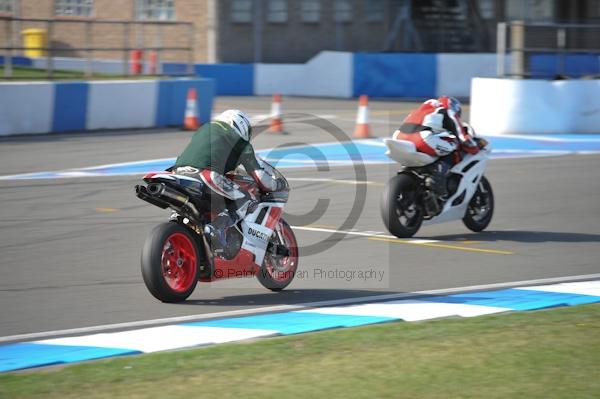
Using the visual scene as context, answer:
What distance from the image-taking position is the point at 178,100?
73.6 feet

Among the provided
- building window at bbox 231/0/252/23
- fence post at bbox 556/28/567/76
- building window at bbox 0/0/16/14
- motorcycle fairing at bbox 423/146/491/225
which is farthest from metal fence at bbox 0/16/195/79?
motorcycle fairing at bbox 423/146/491/225

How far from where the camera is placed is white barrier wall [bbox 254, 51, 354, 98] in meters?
32.4

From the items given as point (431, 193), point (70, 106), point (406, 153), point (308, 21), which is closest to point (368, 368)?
point (406, 153)

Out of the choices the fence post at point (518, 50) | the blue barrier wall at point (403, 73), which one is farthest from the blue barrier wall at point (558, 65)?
the blue barrier wall at point (403, 73)

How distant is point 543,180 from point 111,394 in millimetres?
10878

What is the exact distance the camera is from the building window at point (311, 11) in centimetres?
3697

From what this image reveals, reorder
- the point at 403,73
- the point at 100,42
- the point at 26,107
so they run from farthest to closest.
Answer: the point at 403,73
the point at 100,42
the point at 26,107

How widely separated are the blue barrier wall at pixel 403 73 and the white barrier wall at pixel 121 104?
37.2 ft

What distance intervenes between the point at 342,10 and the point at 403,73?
667 centimetres

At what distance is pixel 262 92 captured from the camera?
107ft

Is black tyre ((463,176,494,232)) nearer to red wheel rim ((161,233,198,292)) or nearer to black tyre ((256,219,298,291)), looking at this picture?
black tyre ((256,219,298,291))

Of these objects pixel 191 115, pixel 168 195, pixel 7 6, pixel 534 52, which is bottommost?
pixel 168 195

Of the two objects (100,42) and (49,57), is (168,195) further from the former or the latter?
(100,42)

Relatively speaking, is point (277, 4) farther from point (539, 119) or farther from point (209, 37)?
point (539, 119)
